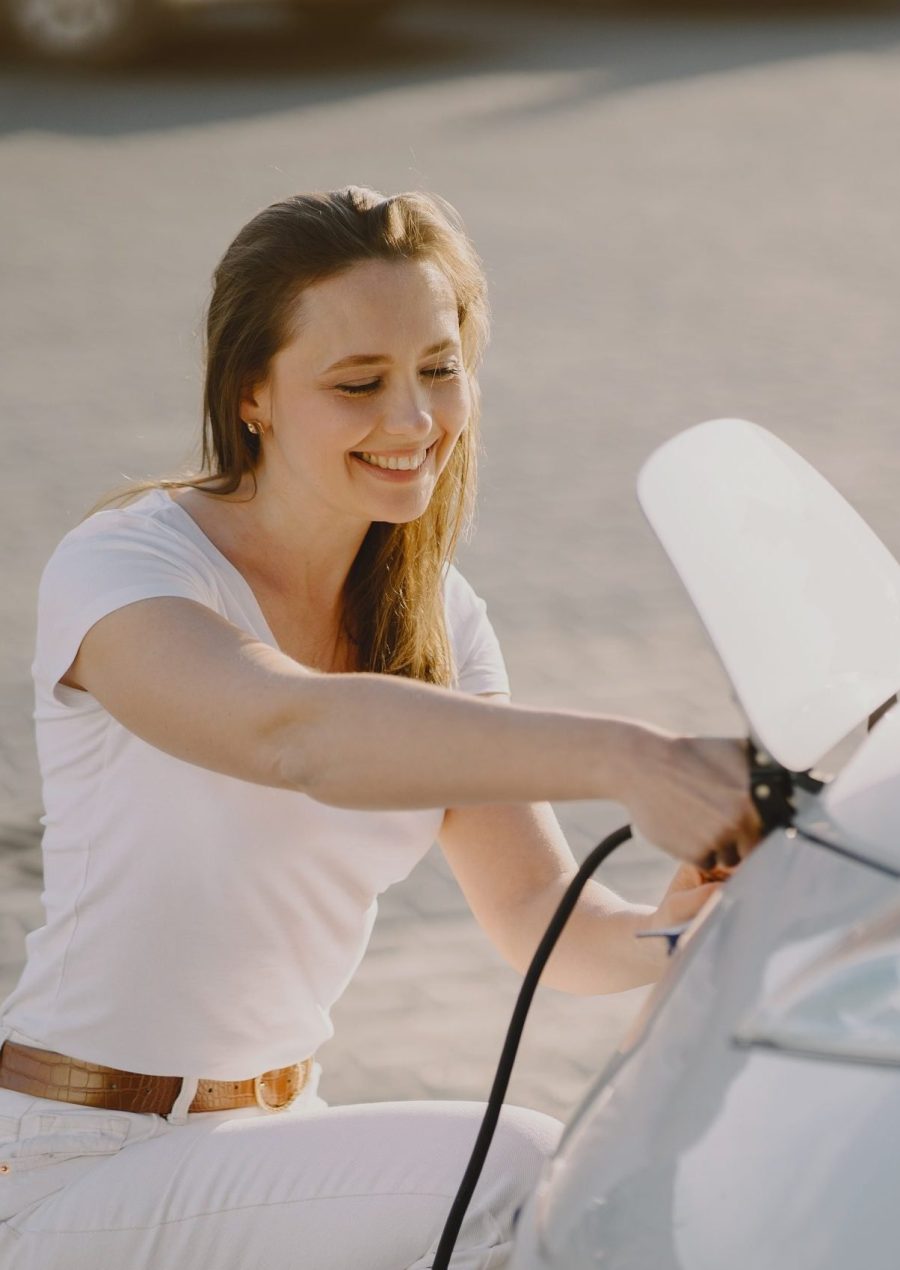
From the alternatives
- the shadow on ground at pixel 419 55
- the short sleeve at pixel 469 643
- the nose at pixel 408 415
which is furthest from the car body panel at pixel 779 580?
the shadow on ground at pixel 419 55

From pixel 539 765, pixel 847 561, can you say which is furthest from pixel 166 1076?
pixel 847 561

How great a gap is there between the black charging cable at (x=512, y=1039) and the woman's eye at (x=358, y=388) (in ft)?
2.08

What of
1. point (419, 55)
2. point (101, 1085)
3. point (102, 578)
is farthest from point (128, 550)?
point (419, 55)

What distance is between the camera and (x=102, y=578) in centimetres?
199

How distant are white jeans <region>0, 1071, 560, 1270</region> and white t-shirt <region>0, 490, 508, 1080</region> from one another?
0.10m

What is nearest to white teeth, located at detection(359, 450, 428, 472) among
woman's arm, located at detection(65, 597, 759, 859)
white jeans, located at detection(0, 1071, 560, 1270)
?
woman's arm, located at detection(65, 597, 759, 859)

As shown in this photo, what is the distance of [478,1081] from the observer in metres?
3.56

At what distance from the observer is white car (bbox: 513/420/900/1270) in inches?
45.8

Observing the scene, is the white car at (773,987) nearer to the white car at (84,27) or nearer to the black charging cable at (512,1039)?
the black charging cable at (512,1039)

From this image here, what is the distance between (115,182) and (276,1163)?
35.4ft

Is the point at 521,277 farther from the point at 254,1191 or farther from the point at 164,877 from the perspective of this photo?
the point at 254,1191

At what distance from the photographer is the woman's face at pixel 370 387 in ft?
7.18

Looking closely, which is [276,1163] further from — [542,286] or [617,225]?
[617,225]

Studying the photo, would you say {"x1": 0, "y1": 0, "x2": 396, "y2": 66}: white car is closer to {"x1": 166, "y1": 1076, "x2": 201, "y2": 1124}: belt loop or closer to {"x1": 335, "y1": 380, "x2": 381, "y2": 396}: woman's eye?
{"x1": 335, "y1": 380, "x2": 381, "y2": 396}: woman's eye
